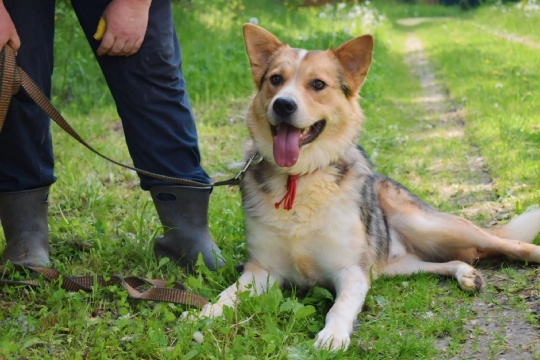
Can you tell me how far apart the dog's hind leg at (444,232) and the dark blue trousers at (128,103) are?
1.17m

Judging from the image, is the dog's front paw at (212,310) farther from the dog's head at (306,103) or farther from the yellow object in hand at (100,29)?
the yellow object in hand at (100,29)

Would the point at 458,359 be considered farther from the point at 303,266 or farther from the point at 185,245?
the point at 185,245

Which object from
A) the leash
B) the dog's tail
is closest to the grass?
the dog's tail

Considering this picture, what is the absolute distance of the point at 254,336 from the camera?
9.78 ft

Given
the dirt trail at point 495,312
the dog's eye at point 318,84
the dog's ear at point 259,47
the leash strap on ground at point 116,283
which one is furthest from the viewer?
the dog's ear at point 259,47

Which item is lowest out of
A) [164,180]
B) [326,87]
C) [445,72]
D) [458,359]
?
[445,72]

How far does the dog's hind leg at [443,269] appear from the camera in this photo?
3527 millimetres

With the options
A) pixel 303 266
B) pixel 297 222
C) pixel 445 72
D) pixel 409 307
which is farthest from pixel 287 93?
pixel 445 72

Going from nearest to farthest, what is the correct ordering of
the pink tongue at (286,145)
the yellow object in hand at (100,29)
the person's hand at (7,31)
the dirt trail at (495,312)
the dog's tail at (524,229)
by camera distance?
the dirt trail at (495,312) → the person's hand at (7,31) → the yellow object in hand at (100,29) → the pink tongue at (286,145) → the dog's tail at (524,229)

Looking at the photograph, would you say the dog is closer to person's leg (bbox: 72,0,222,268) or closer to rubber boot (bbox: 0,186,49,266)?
person's leg (bbox: 72,0,222,268)

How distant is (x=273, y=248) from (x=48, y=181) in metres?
1.26

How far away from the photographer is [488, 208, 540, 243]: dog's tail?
13.1 ft

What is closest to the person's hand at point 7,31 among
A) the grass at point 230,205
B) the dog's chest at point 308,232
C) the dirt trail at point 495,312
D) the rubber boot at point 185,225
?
the rubber boot at point 185,225

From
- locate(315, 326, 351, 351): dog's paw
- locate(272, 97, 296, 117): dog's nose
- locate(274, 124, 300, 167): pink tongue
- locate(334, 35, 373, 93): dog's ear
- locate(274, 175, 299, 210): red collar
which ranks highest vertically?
locate(334, 35, 373, 93): dog's ear
